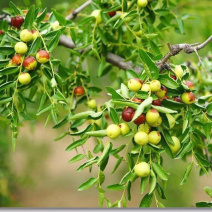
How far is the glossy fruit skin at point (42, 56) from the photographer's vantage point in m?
0.95

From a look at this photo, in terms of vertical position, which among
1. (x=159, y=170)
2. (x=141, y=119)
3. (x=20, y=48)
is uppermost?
(x=20, y=48)

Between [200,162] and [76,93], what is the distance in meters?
0.42

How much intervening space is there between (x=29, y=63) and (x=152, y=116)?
1.08 feet

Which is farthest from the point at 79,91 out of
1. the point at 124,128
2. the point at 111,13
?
the point at 124,128

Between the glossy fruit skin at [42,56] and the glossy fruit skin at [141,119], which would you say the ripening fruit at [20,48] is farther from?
the glossy fruit skin at [141,119]

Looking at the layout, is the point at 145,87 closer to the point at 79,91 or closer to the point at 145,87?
the point at 145,87

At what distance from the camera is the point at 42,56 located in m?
0.95

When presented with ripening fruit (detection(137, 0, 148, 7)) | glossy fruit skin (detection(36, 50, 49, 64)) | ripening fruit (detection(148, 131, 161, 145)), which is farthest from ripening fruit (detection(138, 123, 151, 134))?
ripening fruit (detection(137, 0, 148, 7))

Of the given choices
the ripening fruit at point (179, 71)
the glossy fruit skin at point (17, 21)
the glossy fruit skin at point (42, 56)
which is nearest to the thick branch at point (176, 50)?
the ripening fruit at point (179, 71)

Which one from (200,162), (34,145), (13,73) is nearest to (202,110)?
(200,162)

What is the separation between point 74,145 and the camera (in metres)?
0.94

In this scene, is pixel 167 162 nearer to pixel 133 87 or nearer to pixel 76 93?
pixel 76 93

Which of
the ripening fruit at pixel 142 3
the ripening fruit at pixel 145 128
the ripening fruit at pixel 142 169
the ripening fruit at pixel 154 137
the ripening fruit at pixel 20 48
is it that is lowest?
the ripening fruit at pixel 142 169

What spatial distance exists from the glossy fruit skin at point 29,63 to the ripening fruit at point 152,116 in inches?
12.3
